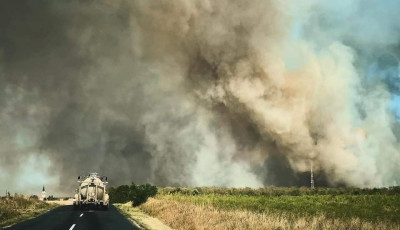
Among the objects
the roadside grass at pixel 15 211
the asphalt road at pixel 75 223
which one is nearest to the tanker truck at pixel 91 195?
the roadside grass at pixel 15 211

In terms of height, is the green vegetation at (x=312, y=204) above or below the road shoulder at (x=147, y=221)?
below

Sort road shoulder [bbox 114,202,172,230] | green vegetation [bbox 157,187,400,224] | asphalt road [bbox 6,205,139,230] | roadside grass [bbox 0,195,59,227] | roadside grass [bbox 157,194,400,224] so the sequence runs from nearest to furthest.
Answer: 1. asphalt road [bbox 6,205,139,230]
2. road shoulder [bbox 114,202,172,230]
3. roadside grass [bbox 0,195,59,227]
4. roadside grass [bbox 157,194,400,224]
5. green vegetation [bbox 157,187,400,224]

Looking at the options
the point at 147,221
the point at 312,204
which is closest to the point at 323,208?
the point at 312,204

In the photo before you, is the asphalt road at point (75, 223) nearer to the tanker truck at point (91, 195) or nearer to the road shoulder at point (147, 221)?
the road shoulder at point (147, 221)

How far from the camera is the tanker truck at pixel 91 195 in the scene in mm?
40781

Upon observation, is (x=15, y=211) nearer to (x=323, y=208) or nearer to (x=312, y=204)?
(x=323, y=208)

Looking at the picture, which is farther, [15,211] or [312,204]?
[312,204]

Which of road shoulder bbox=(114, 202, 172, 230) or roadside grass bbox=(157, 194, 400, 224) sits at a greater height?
road shoulder bbox=(114, 202, 172, 230)

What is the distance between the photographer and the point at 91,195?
135 ft

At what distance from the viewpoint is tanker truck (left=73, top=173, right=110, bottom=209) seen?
4078 centimetres

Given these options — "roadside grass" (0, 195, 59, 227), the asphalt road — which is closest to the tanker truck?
"roadside grass" (0, 195, 59, 227)

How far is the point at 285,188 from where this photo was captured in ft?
364

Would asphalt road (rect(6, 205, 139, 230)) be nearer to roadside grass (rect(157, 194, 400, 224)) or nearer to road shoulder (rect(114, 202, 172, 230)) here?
road shoulder (rect(114, 202, 172, 230))

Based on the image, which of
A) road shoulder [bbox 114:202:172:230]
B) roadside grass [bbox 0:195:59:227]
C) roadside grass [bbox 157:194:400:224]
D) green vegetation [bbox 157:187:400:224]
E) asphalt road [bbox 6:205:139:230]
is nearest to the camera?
asphalt road [bbox 6:205:139:230]
